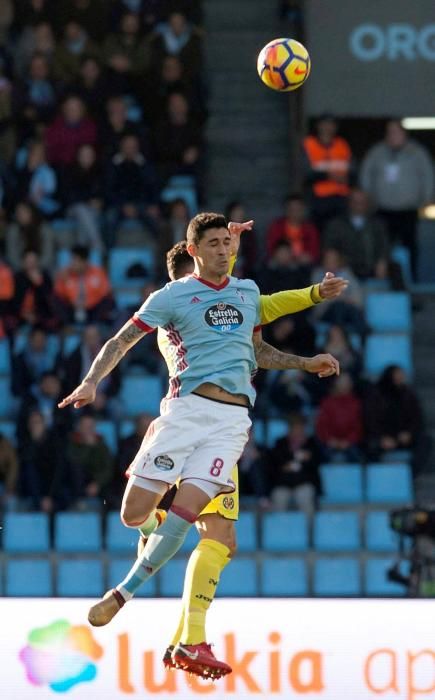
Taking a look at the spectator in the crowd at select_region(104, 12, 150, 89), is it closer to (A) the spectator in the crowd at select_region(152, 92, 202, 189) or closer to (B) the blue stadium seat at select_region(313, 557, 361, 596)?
(A) the spectator in the crowd at select_region(152, 92, 202, 189)

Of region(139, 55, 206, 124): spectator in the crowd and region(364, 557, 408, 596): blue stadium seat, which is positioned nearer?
region(364, 557, 408, 596): blue stadium seat

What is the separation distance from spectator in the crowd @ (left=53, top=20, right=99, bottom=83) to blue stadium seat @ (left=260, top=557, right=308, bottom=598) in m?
5.42

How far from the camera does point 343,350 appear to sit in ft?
50.7

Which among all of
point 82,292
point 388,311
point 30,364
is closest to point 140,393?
point 30,364

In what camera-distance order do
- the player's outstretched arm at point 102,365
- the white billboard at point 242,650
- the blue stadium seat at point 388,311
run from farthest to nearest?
the blue stadium seat at point 388,311 < the white billboard at point 242,650 < the player's outstretched arm at point 102,365

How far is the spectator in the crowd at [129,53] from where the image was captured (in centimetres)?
1730

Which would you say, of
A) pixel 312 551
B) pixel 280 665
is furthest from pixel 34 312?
pixel 280 665

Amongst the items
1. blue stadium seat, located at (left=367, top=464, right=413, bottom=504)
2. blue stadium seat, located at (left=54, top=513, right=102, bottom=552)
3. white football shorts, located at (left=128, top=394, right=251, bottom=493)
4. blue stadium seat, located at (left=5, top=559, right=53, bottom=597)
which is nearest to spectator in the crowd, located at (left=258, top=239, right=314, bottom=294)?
blue stadium seat, located at (left=367, top=464, right=413, bottom=504)

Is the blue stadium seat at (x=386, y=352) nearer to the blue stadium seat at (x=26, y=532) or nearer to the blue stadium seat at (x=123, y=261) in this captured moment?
the blue stadium seat at (x=123, y=261)

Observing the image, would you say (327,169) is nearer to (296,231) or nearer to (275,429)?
(296,231)

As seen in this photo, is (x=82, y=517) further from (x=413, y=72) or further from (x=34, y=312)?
(x=413, y=72)

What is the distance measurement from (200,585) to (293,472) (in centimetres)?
558

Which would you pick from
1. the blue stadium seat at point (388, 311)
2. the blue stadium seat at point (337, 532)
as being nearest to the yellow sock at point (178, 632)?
the blue stadium seat at point (337, 532)

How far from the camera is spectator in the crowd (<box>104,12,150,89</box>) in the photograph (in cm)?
1730
